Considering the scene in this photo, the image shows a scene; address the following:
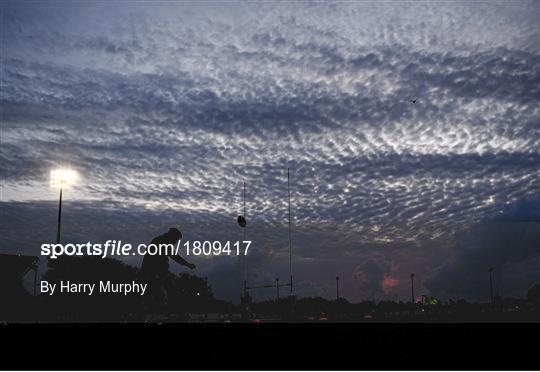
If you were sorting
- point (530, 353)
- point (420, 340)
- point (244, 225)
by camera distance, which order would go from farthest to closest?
point (244, 225) < point (420, 340) < point (530, 353)

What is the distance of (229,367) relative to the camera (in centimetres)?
841

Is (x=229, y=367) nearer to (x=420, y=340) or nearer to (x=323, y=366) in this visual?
(x=323, y=366)

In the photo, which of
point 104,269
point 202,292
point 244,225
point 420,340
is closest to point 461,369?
point 420,340

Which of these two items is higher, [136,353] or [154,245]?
[154,245]

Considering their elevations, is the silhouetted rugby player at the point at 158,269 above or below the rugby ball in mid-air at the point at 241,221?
below

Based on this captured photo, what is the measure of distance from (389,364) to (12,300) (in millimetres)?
90611

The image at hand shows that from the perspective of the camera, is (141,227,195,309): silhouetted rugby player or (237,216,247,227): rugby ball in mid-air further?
(237,216,247,227): rugby ball in mid-air

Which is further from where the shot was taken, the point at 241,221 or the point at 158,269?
the point at 241,221

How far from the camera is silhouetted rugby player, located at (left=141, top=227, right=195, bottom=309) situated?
108 feet

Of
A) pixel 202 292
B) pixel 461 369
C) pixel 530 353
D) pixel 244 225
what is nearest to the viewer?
pixel 461 369

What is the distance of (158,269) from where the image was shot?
110 feet

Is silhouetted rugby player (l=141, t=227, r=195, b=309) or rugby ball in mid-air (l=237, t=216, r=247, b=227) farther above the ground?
rugby ball in mid-air (l=237, t=216, r=247, b=227)

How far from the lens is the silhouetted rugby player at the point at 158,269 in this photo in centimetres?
3297

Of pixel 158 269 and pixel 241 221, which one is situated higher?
pixel 241 221
